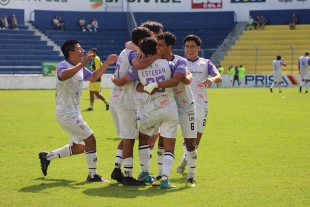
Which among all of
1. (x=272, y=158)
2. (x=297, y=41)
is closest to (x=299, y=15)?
(x=297, y=41)

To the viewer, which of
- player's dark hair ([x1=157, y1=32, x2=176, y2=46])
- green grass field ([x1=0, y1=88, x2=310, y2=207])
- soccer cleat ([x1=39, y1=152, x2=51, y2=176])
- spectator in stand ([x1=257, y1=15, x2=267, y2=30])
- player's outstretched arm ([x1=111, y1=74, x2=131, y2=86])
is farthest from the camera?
spectator in stand ([x1=257, y1=15, x2=267, y2=30])

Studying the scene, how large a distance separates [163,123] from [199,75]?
1.80m

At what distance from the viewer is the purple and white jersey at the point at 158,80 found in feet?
29.1

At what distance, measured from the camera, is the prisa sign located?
4919 cm

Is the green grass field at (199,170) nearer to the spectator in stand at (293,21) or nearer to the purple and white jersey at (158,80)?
the purple and white jersey at (158,80)

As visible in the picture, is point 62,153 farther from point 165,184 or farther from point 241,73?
point 241,73

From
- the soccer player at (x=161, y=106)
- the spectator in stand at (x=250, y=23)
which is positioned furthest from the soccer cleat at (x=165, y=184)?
the spectator in stand at (x=250, y=23)

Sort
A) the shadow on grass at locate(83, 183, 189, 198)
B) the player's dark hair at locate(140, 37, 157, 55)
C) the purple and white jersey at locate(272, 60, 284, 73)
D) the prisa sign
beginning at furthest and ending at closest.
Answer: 1. the prisa sign
2. the purple and white jersey at locate(272, 60, 284, 73)
3. the player's dark hair at locate(140, 37, 157, 55)
4. the shadow on grass at locate(83, 183, 189, 198)

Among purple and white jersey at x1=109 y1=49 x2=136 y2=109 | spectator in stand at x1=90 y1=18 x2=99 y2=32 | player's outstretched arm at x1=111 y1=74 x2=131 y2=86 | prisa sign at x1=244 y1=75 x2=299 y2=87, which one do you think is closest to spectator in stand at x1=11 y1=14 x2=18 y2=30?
spectator in stand at x1=90 y1=18 x2=99 y2=32

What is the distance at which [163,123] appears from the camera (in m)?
9.05

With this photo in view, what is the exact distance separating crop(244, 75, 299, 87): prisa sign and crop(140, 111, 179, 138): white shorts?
41.3 meters

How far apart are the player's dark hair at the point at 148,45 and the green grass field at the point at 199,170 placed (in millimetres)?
1906

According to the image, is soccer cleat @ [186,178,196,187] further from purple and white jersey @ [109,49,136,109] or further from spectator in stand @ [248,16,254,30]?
spectator in stand @ [248,16,254,30]

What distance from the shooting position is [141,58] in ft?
29.2
